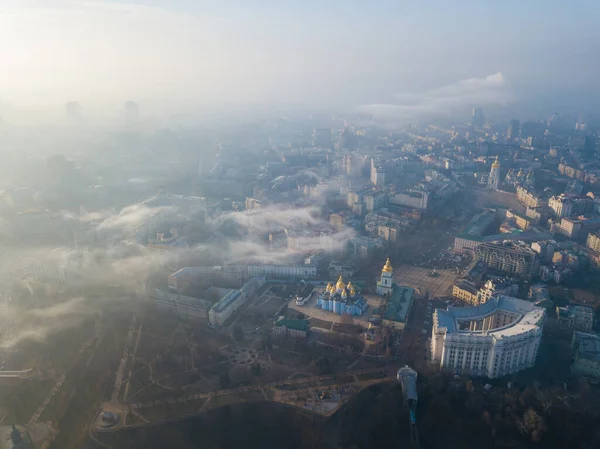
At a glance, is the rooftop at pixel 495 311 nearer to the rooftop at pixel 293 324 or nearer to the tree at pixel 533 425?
the tree at pixel 533 425

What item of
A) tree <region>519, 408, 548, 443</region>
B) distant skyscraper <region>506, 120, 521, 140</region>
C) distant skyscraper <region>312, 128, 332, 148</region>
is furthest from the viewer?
distant skyscraper <region>506, 120, 521, 140</region>

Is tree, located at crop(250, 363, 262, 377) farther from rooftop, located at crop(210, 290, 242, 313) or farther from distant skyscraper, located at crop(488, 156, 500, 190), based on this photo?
distant skyscraper, located at crop(488, 156, 500, 190)

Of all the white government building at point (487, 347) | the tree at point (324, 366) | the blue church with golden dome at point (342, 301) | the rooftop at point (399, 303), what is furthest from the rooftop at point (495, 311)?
the tree at point (324, 366)

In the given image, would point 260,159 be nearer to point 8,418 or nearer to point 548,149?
point 548,149

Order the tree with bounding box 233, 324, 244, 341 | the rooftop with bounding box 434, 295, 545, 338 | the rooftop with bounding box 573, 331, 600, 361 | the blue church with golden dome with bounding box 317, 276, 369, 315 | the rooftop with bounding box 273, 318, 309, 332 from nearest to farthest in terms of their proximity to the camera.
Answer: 1. the rooftop with bounding box 573, 331, 600, 361
2. the rooftop with bounding box 434, 295, 545, 338
3. the tree with bounding box 233, 324, 244, 341
4. the rooftop with bounding box 273, 318, 309, 332
5. the blue church with golden dome with bounding box 317, 276, 369, 315

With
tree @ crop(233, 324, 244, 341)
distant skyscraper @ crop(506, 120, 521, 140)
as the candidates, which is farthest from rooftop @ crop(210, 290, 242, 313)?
distant skyscraper @ crop(506, 120, 521, 140)

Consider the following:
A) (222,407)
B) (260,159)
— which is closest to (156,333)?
(222,407)
